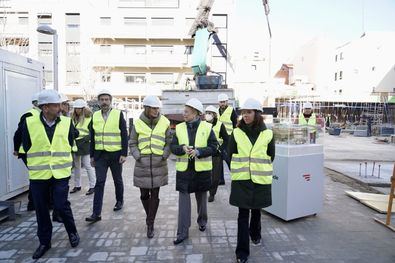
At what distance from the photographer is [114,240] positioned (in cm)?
440

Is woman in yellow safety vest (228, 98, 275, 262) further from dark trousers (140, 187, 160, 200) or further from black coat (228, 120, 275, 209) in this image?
dark trousers (140, 187, 160, 200)

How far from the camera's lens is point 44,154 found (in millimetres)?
3885

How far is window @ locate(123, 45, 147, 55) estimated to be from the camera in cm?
3909

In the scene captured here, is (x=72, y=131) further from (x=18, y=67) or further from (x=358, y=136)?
(x=358, y=136)

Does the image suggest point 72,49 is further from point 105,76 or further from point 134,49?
point 134,49

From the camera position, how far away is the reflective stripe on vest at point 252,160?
3697 millimetres

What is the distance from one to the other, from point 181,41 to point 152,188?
35891 millimetres

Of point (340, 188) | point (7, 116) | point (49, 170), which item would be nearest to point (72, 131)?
point (49, 170)

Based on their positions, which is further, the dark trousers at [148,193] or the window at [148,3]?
the window at [148,3]

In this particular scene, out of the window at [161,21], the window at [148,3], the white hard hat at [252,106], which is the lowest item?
the white hard hat at [252,106]

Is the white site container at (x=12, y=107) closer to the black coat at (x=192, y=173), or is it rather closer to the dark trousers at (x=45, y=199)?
the dark trousers at (x=45, y=199)

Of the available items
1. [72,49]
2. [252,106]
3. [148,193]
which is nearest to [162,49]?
[72,49]

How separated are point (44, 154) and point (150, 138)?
132 cm

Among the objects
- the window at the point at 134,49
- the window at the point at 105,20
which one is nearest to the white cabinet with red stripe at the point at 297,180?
the window at the point at 134,49
